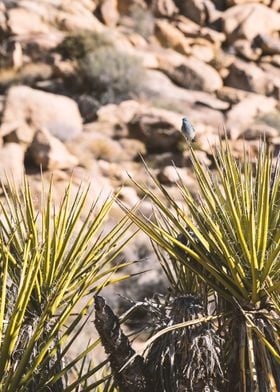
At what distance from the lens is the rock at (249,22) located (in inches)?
906

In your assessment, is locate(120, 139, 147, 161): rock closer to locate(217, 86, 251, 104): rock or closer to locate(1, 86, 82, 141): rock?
locate(1, 86, 82, 141): rock

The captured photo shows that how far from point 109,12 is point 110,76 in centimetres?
554

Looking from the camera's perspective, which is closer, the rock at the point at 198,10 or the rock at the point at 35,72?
the rock at the point at 35,72

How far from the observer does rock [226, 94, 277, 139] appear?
53.5 feet

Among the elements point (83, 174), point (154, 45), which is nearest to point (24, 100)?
point (83, 174)

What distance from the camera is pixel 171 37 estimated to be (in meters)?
21.9

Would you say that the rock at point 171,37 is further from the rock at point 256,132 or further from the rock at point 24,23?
the rock at point 256,132

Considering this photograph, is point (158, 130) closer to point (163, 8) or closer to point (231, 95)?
point (231, 95)

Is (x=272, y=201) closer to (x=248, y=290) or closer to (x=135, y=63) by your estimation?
(x=248, y=290)

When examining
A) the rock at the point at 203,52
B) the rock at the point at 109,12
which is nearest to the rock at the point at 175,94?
the rock at the point at 203,52

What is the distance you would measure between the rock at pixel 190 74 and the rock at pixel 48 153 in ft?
23.1

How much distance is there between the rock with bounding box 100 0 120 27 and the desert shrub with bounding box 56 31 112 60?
3.41 meters

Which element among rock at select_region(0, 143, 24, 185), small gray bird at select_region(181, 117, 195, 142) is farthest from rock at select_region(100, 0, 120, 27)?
small gray bird at select_region(181, 117, 195, 142)

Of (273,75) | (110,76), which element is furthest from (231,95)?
(110,76)
